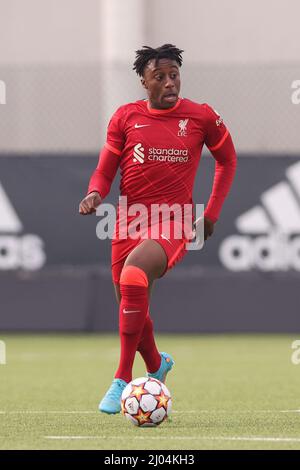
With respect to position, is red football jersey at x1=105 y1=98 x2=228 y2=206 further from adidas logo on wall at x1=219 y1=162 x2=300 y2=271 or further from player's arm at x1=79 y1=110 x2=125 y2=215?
adidas logo on wall at x1=219 y1=162 x2=300 y2=271

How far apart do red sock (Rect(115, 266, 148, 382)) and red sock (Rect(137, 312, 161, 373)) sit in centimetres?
33

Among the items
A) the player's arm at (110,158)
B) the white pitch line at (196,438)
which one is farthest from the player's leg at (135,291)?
the white pitch line at (196,438)

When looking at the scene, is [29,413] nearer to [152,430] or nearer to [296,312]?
[152,430]

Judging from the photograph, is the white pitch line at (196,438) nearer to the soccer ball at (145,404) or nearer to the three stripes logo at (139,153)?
the soccer ball at (145,404)

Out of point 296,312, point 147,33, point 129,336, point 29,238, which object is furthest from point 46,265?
point 129,336

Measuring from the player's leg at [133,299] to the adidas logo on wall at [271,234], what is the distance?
23.8ft

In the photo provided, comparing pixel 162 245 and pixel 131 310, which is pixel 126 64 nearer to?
pixel 162 245

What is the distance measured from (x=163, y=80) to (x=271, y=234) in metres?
7.18

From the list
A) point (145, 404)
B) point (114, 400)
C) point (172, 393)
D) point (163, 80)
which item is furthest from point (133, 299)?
point (172, 393)

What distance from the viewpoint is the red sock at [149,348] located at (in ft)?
25.4

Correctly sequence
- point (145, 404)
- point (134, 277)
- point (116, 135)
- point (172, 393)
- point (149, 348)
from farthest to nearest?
point (172, 393)
point (149, 348)
point (116, 135)
point (134, 277)
point (145, 404)

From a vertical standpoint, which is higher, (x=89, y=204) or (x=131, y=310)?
(x=89, y=204)

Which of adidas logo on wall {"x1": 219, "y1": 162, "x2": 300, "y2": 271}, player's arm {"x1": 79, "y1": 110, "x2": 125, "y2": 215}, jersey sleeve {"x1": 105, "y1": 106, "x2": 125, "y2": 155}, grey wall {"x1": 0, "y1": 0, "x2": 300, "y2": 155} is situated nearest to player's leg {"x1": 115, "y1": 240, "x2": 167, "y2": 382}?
player's arm {"x1": 79, "y1": 110, "x2": 125, "y2": 215}

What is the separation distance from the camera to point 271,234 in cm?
1455
